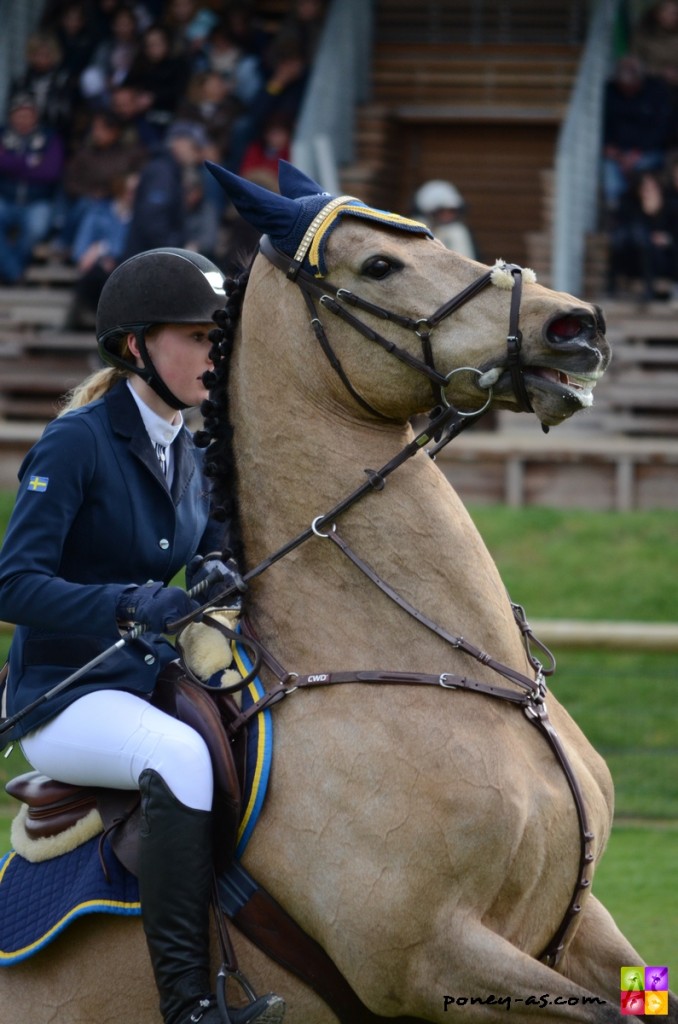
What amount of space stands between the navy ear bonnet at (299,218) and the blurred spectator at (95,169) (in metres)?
11.3

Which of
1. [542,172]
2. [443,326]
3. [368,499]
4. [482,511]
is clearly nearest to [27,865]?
[368,499]

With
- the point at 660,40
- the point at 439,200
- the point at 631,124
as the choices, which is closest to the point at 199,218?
the point at 439,200

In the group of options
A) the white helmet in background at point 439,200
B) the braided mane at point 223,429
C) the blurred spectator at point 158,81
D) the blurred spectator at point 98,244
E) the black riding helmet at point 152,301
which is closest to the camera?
the braided mane at point 223,429

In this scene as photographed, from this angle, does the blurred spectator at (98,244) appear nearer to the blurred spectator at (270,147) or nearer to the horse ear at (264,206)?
the blurred spectator at (270,147)

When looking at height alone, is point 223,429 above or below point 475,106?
above

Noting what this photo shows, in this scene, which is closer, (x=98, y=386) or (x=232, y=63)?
(x=98, y=386)

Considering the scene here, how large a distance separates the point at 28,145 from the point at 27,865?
1285cm

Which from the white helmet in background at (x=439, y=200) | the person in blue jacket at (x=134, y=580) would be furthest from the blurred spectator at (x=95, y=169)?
the person in blue jacket at (x=134, y=580)

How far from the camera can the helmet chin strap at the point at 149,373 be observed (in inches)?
152

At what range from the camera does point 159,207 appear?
12859 millimetres

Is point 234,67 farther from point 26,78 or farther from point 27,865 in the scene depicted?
point 27,865

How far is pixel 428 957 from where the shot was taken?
3328 mm

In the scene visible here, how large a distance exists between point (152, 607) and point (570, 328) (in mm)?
1110

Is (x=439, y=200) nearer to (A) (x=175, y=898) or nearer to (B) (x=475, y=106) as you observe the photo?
(B) (x=475, y=106)
